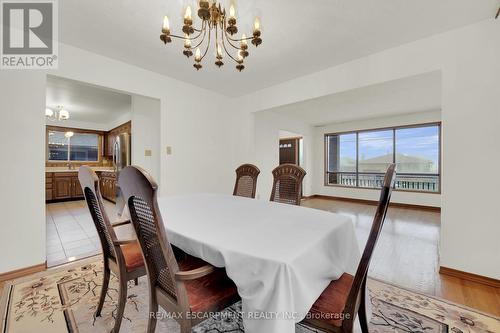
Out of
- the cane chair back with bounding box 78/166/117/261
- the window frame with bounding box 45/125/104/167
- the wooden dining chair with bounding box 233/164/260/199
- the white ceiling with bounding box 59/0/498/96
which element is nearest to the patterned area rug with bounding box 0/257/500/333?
the cane chair back with bounding box 78/166/117/261

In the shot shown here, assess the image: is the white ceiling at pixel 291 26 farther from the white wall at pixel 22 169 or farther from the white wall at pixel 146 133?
the white wall at pixel 146 133

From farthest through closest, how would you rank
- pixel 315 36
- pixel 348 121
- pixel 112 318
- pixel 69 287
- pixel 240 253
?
pixel 348 121, pixel 315 36, pixel 69 287, pixel 112 318, pixel 240 253

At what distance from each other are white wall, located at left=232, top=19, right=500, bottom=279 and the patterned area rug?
0.72 meters

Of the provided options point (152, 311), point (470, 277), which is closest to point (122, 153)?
point (152, 311)

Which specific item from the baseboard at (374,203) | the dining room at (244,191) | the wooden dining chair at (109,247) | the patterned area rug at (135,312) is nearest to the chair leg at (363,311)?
the dining room at (244,191)

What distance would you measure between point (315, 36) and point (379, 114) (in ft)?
13.3

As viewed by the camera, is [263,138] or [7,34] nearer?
[7,34]

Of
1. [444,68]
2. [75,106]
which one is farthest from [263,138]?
[75,106]

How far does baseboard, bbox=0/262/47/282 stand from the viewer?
2090mm

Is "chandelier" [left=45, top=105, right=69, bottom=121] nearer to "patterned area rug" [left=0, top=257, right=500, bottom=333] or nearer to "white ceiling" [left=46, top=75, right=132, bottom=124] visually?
"white ceiling" [left=46, top=75, right=132, bottom=124]

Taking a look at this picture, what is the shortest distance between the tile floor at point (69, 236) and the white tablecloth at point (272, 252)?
6.26ft

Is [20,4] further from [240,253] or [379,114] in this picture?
[379,114]

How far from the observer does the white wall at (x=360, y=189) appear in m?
5.21

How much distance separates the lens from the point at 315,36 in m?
2.35
